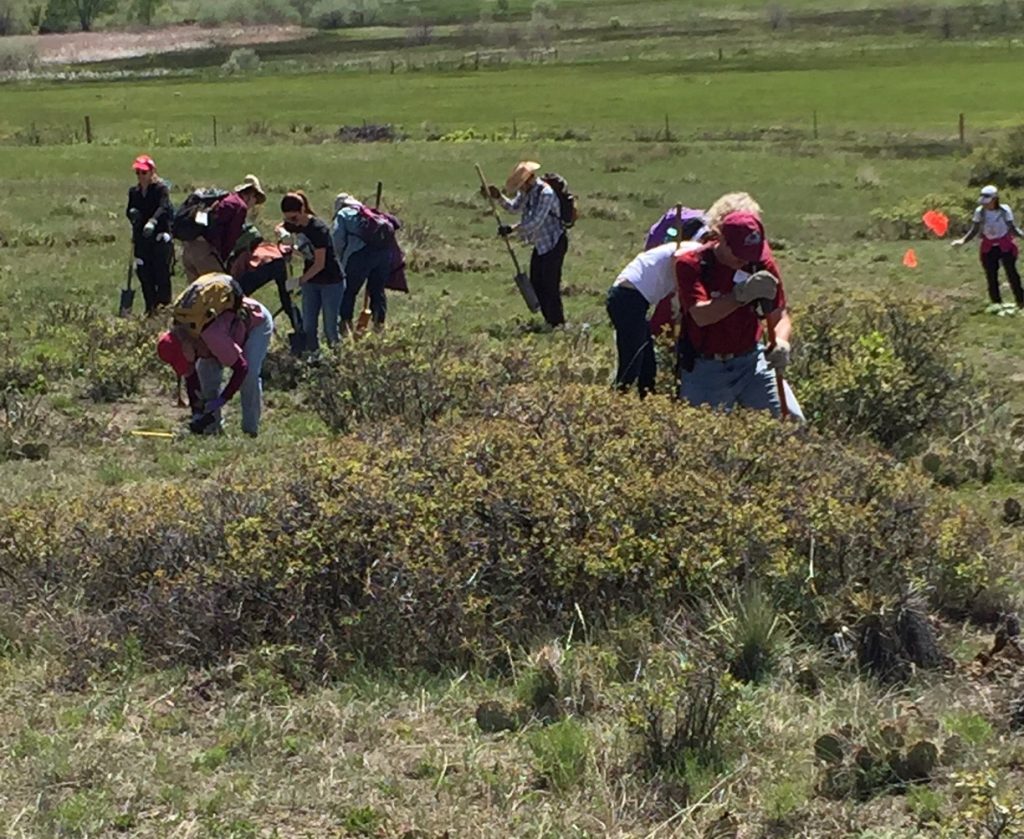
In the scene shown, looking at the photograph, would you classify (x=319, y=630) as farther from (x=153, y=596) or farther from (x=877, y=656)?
(x=877, y=656)

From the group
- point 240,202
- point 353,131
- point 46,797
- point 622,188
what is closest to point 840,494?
point 46,797

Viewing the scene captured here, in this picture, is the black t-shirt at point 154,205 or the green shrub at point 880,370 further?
the black t-shirt at point 154,205

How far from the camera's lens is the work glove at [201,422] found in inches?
401

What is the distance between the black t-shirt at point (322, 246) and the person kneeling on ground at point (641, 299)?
176 inches

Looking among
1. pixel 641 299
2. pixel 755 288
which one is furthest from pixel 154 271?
pixel 755 288

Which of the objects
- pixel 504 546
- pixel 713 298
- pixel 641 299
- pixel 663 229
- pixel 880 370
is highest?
pixel 663 229

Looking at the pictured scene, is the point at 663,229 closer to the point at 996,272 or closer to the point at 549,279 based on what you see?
the point at 549,279

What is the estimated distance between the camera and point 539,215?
48.5 ft

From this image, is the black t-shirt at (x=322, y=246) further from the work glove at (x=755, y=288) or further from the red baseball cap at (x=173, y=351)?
the work glove at (x=755, y=288)

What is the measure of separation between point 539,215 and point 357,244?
8.27 feet

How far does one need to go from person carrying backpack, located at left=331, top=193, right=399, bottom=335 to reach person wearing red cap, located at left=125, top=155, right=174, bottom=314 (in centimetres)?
251

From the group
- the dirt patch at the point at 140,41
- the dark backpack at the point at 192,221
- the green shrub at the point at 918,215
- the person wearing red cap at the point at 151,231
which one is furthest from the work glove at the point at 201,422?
the dirt patch at the point at 140,41

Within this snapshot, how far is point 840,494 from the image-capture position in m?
6.04

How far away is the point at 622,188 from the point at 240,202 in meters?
20.0
